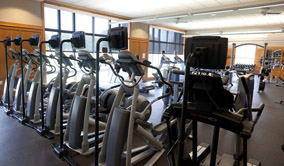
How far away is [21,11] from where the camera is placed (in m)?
5.80

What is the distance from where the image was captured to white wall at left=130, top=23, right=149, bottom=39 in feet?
31.1

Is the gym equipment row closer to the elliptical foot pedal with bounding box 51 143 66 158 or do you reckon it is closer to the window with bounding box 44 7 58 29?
the elliptical foot pedal with bounding box 51 143 66 158

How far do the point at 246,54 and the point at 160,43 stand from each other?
6.87 metres

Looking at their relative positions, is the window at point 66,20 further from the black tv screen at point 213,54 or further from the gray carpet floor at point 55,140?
the black tv screen at point 213,54

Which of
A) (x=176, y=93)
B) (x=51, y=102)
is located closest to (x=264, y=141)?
(x=176, y=93)

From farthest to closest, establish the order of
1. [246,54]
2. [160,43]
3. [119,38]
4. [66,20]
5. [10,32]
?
1. [246,54]
2. [160,43]
3. [66,20]
4. [10,32]
5. [119,38]

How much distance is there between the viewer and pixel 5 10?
550 cm

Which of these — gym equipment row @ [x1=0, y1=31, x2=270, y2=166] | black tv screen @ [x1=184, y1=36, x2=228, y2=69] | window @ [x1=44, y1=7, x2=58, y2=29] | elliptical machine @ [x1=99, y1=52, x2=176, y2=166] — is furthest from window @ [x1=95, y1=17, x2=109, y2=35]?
black tv screen @ [x1=184, y1=36, x2=228, y2=69]

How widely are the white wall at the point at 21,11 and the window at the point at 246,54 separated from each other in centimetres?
1303

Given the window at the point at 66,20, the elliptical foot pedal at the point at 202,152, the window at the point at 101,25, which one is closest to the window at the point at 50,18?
the window at the point at 66,20

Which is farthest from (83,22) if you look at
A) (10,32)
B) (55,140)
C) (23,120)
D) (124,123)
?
(124,123)

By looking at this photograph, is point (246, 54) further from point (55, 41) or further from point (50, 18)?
point (55, 41)

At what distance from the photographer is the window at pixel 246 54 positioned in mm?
13617

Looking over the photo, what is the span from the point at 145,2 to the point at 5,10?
4.14m
